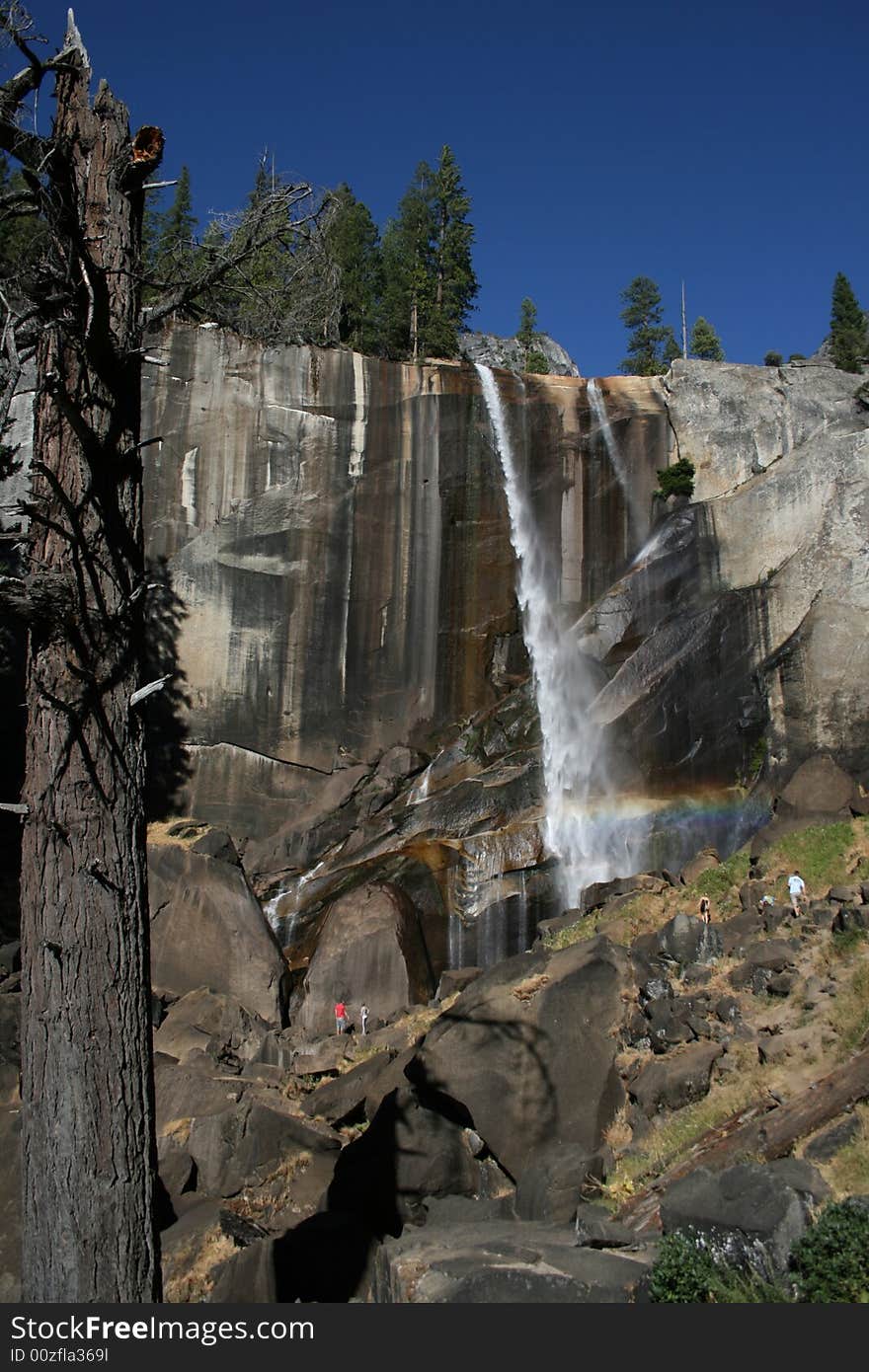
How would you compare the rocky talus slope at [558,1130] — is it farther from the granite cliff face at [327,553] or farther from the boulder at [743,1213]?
the granite cliff face at [327,553]

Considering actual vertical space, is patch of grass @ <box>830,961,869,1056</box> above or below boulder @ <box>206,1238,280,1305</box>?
above

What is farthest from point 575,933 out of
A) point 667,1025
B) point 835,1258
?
point 835,1258

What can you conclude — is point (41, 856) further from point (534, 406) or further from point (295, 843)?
point (534, 406)

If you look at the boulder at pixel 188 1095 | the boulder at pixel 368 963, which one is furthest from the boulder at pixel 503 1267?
the boulder at pixel 368 963

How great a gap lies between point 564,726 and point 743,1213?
2095 cm

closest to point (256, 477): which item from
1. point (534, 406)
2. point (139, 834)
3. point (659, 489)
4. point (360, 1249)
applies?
point (534, 406)

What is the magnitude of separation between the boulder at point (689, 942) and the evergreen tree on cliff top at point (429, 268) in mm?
33591

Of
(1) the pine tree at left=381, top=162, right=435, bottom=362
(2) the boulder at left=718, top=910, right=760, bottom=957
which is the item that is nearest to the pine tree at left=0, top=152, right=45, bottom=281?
(2) the boulder at left=718, top=910, right=760, bottom=957

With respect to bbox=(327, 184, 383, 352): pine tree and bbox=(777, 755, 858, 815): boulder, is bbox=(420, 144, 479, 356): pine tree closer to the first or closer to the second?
bbox=(327, 184, 383, 352): pine tree

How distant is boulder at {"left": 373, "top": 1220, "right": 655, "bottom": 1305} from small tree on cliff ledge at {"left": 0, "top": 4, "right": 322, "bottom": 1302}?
3.19 meters

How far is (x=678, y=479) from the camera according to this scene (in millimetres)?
31484

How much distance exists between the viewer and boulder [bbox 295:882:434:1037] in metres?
19.6

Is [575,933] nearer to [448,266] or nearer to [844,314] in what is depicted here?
[448,266]

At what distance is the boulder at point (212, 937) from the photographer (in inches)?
835
